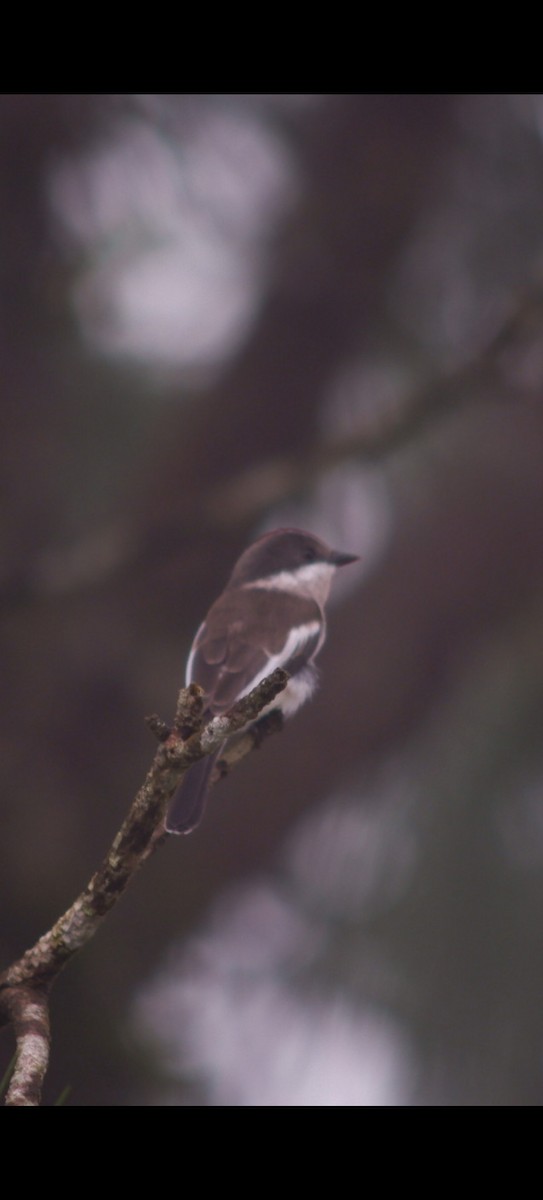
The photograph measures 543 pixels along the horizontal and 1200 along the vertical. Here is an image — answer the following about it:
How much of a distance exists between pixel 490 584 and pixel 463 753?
602 millimetres

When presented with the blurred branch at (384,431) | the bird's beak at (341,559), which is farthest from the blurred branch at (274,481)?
the bird's beak at (341,559)

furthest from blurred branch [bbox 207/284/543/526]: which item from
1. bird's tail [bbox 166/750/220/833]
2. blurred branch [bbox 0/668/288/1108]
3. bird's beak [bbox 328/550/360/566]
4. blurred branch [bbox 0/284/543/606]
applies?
blurred branch [bbox 0/668/288/1108]

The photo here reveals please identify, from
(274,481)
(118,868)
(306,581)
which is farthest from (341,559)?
(118,868)

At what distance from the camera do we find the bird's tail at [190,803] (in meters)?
2.68

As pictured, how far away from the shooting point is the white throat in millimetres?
4004

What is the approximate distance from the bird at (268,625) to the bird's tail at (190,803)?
5 centimetres

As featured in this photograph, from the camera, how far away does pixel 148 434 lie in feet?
14.9

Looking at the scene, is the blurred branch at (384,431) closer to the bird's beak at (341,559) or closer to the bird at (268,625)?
the bird at (268,625)

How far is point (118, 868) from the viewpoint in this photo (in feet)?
6.53

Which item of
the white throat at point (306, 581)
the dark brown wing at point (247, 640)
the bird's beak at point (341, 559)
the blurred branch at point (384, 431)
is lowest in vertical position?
the dark brown wing at point (247, 640)

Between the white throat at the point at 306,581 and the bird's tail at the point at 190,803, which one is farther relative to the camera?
the white throat at the point at 306,581

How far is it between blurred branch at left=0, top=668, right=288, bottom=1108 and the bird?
896 millimetres

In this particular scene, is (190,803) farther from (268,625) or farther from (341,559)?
(341,559)

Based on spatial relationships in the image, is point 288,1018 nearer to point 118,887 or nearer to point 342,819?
point 342,819
